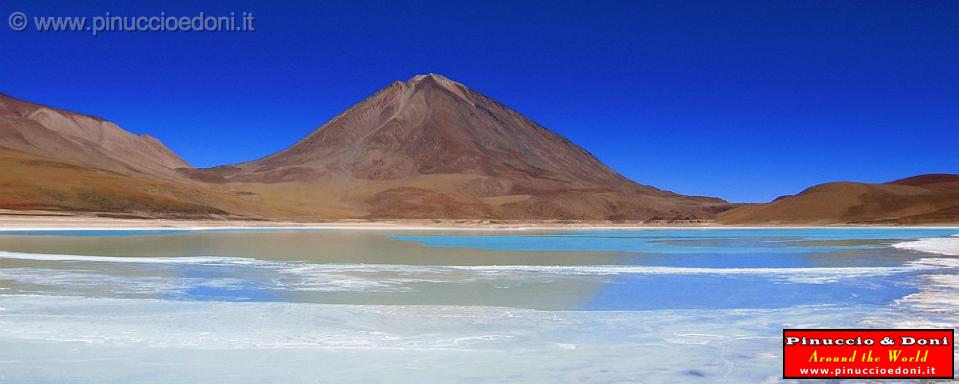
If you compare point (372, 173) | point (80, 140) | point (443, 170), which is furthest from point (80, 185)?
point (443, 170)

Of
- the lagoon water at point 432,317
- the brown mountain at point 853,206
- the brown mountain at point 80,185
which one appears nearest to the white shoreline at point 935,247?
the lagoon water at point 432,317

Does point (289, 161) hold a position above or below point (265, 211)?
above

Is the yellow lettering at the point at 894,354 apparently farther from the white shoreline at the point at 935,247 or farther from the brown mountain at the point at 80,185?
the brown mountain at the point at 80,185

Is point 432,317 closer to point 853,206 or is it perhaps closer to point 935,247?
point 935,247

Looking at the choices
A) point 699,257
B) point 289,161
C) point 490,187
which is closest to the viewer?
point 699,257

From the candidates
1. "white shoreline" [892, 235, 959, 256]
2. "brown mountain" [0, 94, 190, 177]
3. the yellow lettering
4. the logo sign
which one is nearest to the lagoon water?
the logo sign

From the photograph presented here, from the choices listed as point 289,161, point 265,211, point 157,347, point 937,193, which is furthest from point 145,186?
point 937,193

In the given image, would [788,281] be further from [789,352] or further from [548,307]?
[789,352]
